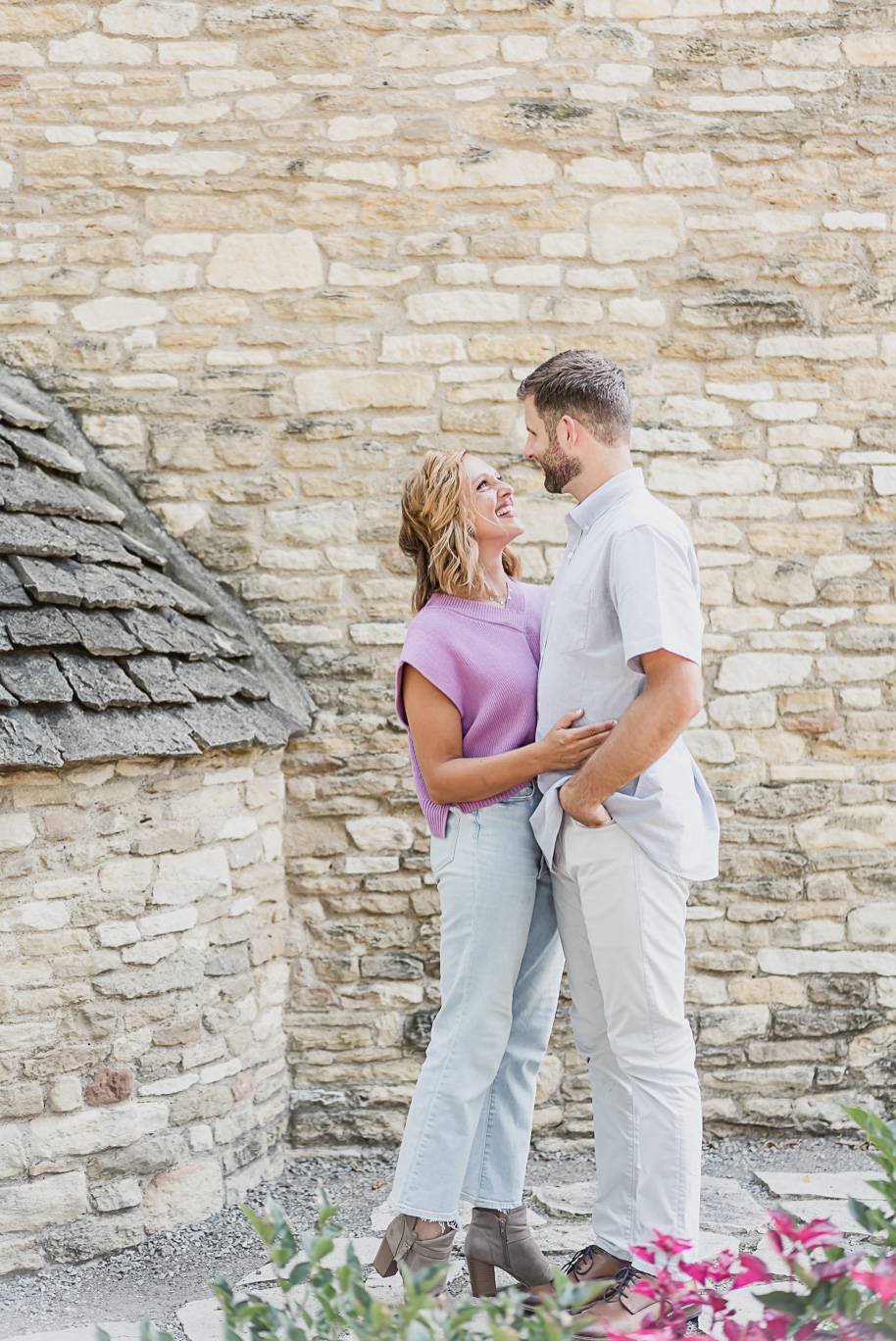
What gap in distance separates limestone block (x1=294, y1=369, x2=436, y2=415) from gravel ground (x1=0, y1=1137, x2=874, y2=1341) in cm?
240

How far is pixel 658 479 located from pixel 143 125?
2143 mm

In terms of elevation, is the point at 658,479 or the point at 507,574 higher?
the point at 658,479

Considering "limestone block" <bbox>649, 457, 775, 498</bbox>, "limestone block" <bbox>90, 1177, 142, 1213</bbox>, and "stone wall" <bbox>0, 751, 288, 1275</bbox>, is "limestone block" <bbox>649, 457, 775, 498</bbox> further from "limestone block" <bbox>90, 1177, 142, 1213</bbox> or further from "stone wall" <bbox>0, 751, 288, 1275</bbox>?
"limestone block" <bbox>90, 1177, 142, 1213</bbox>

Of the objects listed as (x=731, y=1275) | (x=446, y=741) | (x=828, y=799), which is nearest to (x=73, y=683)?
(x=446, y=741)

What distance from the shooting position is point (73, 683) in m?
2.73

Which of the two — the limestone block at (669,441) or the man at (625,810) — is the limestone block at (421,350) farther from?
the man at (625,810)

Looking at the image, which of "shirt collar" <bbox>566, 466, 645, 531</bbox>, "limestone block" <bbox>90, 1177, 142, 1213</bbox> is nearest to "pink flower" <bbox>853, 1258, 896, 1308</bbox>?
"shirt collar" <bbox>566, 466, 645, 531</bbox>

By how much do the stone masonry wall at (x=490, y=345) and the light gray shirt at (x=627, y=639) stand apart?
1372 mm

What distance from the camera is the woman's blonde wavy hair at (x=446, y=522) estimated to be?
2.34 metres

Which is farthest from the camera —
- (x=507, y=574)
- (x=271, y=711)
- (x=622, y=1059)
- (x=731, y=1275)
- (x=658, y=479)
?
(x=658, y=479)

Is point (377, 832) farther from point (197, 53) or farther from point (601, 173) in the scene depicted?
point (197, 53)

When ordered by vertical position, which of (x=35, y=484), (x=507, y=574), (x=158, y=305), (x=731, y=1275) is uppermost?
(x=158, y=305)

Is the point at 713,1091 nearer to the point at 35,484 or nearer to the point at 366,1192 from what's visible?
the point at 366,1192

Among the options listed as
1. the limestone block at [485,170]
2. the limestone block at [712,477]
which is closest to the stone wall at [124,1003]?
the limestone block at [712,477]
